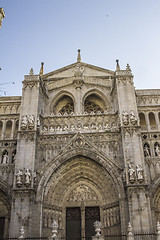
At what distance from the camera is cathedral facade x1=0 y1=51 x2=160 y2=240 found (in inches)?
675

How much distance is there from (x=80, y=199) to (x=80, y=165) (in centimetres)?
243

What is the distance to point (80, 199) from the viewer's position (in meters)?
19.4

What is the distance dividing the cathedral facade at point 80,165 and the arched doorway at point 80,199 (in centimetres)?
6

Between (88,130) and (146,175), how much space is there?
5388 mm

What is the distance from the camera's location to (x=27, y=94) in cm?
2156

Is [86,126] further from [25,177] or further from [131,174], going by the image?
[25,177]

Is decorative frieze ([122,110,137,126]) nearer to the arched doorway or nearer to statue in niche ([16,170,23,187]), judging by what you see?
the arched doorway

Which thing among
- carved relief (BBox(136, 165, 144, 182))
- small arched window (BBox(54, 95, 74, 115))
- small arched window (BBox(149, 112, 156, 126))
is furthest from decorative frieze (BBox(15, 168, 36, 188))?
small arched window (BBox(149, 112, 156, 126))

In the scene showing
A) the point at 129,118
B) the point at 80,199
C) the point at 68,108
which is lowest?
the point at 80,199

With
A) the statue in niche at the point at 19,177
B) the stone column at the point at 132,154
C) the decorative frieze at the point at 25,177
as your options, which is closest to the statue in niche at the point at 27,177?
the decorative frieze at the point at 25,177

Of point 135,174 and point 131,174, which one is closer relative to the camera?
point 131,174

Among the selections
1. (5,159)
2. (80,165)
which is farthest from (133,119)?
(5,159)

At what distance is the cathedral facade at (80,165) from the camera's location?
56.2 ft

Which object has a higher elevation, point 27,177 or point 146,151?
point 146,151
